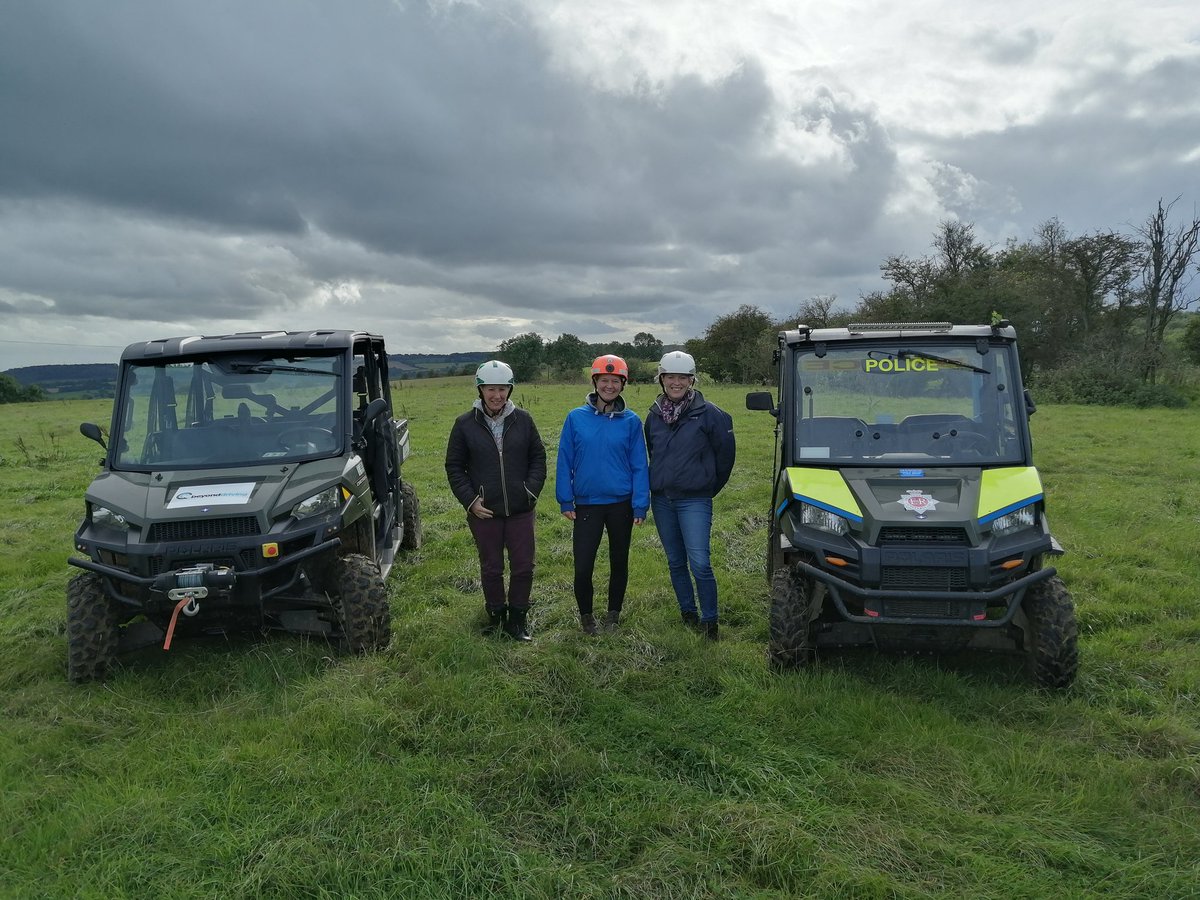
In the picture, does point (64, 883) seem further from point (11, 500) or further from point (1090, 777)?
point (11, 500)

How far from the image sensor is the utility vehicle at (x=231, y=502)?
4.59 meters

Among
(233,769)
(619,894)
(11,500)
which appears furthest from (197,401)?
(11,500)

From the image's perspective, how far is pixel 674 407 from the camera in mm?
5496

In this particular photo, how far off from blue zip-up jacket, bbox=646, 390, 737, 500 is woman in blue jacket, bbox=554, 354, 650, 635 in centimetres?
16

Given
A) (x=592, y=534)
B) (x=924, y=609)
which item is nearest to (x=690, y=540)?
(x=592, y=534)

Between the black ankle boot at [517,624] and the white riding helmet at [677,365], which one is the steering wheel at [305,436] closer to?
the black ankle boot at [517,624]

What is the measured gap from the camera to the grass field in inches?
119

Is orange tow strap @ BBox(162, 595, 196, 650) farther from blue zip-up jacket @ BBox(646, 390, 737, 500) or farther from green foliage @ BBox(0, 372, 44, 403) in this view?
green foliage @ BBox(0, 372, 44, 403)

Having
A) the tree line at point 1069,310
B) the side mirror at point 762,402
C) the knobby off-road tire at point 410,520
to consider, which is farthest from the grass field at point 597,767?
the tree line at point 1069,310

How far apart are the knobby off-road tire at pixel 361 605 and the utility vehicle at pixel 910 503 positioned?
2.48 meters

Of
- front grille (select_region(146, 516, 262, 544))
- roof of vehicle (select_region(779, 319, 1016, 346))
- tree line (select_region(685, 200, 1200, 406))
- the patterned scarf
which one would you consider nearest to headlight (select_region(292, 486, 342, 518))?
front grille (select_region(146, 516, 262, 544))

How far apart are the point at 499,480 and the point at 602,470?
2.35 feet

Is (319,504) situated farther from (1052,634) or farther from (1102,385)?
(1102,385)

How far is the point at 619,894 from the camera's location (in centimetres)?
291
